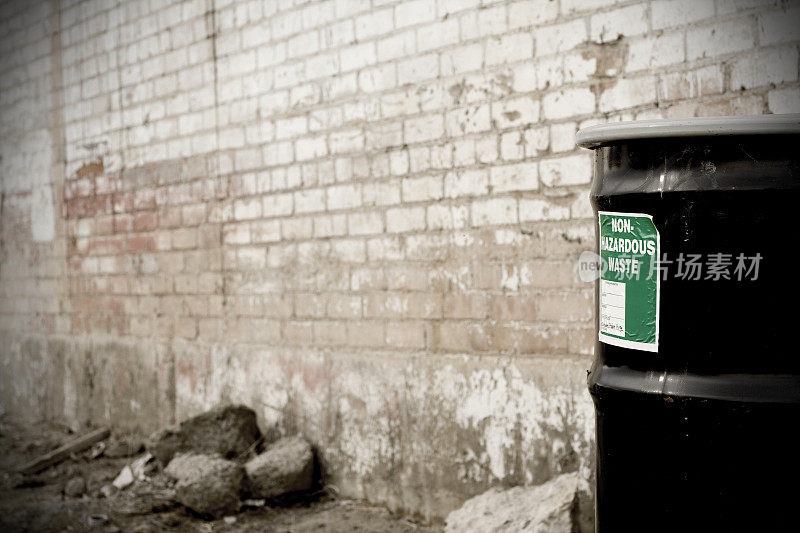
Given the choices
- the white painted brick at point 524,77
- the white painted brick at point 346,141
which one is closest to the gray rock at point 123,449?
the white painted brick at point 346,141

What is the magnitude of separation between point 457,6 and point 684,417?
7.99 feet

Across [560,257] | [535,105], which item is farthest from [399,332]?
[535,105]

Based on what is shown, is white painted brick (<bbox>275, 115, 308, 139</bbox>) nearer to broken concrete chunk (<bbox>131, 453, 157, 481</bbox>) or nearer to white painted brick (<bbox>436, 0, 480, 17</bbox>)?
white painted brick (<bbox>436, 0, 480, 17</bbox>)

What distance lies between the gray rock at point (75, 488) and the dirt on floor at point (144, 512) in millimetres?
19

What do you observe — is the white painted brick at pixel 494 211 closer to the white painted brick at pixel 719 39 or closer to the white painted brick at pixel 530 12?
the white painted brick at pixel 530 12

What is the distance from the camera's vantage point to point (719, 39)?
9.45ft

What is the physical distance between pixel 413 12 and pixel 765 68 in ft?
5.56

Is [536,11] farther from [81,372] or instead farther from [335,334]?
[81,372]

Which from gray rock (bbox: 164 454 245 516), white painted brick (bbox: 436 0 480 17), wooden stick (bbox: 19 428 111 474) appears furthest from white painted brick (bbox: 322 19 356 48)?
wooden stick (bbox: 19 428 111 474)

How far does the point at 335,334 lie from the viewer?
4.30 m

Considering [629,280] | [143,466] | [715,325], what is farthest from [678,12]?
[143,466]

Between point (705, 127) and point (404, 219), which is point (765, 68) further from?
point (404, 219)

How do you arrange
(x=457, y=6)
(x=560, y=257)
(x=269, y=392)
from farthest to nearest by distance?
(x=269, y=392) → (x=457, y=6) → (x=560, y=257)

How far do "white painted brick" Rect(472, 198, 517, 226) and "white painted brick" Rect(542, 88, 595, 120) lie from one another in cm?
41
